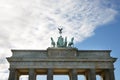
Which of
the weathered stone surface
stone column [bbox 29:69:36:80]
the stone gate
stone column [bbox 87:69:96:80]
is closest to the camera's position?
stone column [bbox 29:69:36:80]

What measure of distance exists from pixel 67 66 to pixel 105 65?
22.3ft

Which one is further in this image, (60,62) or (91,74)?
(60,62)

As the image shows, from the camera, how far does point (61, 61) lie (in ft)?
146

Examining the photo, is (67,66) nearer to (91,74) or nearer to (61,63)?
(61,63)

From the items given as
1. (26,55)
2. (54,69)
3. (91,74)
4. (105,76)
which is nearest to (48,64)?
(54,69)

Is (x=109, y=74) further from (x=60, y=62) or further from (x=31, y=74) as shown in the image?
(x=31, y=74)

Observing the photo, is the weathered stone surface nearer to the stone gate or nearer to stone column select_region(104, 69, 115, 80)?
the stone gate

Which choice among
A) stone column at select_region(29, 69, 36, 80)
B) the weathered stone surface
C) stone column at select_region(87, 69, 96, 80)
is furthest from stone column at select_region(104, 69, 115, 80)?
stone column at select_region(29, 69, 36, 80)


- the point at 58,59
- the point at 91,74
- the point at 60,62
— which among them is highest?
the point at 58,59

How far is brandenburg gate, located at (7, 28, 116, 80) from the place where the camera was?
43.7m

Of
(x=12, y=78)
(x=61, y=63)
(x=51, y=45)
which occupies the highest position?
(x=51, y=45)

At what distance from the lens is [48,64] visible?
4416 centimetres

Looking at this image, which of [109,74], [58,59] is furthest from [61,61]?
[109,74]

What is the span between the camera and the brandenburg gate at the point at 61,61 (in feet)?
143
